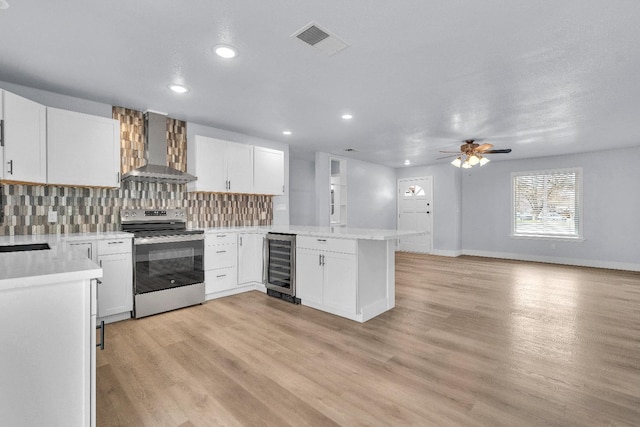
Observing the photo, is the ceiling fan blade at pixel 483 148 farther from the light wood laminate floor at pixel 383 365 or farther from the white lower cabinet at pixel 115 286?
the white lower cabinet at pixel 115 286

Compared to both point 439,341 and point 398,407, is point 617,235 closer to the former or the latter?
point 439,341

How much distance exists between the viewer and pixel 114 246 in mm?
3176

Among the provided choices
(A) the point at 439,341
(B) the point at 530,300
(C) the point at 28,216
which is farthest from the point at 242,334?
(B) the point at 530,300

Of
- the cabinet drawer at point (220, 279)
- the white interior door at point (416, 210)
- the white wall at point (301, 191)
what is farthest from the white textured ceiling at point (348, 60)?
the white interior door at point (416, 210)

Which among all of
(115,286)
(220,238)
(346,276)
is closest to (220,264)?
(220,238)

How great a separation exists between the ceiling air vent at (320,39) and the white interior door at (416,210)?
6.57m

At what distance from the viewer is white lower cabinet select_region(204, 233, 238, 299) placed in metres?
3.96

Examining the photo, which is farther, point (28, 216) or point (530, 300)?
point (530, 300)

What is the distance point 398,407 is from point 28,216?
12.5 ft

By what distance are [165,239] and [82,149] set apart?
1.23m

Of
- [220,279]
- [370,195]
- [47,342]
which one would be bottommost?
[220,279]

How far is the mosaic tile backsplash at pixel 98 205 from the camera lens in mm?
3057

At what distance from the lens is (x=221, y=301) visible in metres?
3.96

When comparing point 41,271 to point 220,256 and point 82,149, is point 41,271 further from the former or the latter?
point 220,256
